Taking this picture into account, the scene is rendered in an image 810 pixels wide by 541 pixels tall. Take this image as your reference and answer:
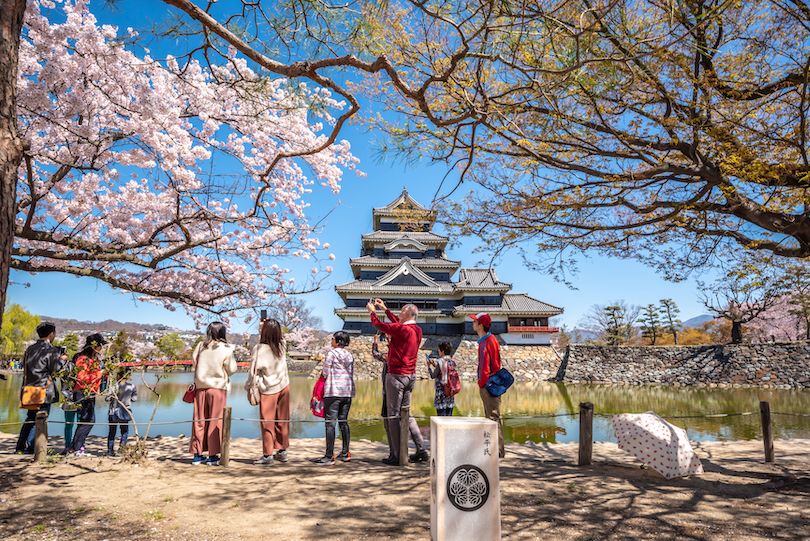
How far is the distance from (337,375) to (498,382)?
156 centimetres

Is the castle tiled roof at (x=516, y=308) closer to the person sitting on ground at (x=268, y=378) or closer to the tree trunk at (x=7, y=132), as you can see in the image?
the person sitting on ground at (x=268, y=378)

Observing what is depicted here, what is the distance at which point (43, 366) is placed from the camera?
4.42m

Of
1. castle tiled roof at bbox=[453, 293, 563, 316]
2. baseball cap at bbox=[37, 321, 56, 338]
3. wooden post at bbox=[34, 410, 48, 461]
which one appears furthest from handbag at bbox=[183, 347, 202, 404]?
castle tiled roof at bbox=[453, 293, 563, 316]

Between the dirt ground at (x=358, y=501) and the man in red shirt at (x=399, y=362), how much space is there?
0.39 meters

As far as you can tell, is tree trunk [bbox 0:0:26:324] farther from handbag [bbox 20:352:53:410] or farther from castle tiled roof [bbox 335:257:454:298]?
castle tiled roof [bbox 335:257:454:298]

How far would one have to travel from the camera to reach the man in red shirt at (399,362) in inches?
156

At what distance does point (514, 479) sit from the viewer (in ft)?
12.4

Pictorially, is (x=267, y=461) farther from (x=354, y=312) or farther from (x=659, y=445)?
(x=354, y=312)

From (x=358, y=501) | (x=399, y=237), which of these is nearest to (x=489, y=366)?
(x=358, y=501)

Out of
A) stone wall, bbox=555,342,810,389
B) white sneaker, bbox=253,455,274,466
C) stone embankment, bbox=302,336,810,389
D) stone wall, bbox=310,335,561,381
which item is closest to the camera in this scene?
white sneaker, bbox=253,455,274,466

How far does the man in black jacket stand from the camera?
438 centimetres

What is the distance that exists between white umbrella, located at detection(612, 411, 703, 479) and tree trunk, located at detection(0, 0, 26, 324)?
4.62 meters

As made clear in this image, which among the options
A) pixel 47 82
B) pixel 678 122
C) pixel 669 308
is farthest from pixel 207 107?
pixel 669 308

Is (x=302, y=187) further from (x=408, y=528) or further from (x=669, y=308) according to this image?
(x=669, y=308)
